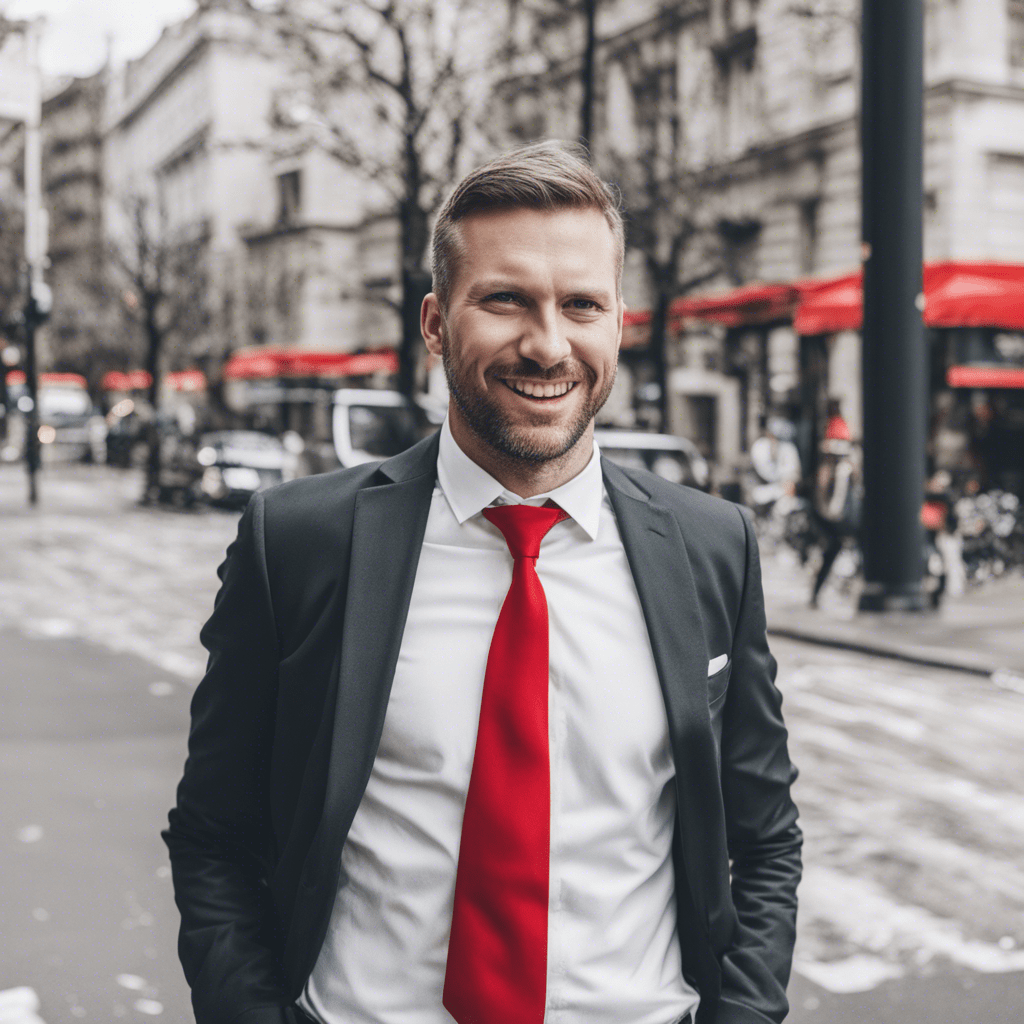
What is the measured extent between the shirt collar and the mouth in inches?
5.1

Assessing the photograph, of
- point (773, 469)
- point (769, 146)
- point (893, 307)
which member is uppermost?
point (769, 146)

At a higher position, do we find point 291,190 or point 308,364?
point 291,190

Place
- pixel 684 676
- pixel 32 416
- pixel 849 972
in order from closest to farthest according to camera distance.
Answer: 1. pixel 684 676
2. pixel 849 972
3. pixel 32 416

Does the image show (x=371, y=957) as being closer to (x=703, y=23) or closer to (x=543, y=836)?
(x=543, y=836)

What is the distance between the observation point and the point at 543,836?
1754 millimetres

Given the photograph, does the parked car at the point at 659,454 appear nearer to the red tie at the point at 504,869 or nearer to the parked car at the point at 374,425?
the parked car at the point at 374,425

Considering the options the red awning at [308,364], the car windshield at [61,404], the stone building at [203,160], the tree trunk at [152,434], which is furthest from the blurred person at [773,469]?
the car windshield at [61,404]

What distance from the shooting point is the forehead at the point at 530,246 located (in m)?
1.78

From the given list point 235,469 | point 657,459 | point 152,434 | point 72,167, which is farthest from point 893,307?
point 72,167

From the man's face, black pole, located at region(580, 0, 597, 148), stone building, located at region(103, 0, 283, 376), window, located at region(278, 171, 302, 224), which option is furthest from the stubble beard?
window, located at region(278, 171, 302, 224)

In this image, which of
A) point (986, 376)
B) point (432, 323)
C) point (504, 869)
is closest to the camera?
point (504, 869)

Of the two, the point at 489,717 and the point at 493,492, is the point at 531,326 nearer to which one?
the point at 493,492

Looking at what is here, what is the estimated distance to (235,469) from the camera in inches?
1021

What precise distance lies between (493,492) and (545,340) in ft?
0.72
